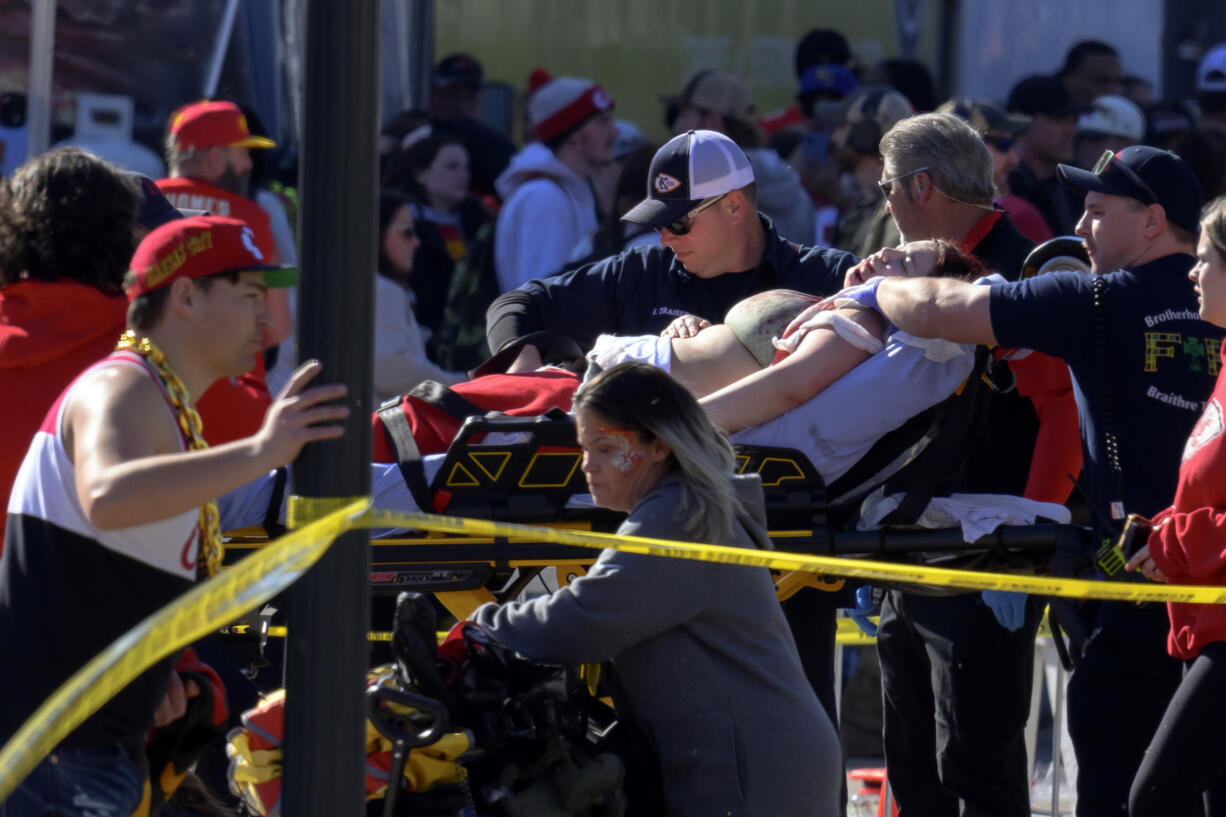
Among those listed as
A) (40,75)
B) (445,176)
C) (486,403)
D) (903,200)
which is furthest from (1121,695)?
(40,75)

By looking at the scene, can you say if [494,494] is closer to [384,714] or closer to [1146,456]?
[384,714]

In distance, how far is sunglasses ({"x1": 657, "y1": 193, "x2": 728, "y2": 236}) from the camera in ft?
15.4

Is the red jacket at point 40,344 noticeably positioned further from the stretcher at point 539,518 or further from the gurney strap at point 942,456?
the gurney strap at point 942,456

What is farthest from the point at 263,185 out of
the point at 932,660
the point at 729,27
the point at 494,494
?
the point at 729,27

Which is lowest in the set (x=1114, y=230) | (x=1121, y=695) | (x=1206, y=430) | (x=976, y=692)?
(x=976, y=692)

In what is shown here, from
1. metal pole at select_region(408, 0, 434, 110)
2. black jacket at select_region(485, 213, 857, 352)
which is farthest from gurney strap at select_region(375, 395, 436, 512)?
metal pole at select_region(408, 0, 434, 110)

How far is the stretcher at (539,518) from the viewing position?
13.3 ft

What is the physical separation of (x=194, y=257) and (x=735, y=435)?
1647mm

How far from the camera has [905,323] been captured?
4.02m

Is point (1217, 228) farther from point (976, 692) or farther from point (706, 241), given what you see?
point (706, 241)

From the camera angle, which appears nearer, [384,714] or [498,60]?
[384,714]

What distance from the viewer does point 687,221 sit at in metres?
4.71

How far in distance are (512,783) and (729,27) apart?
365 inches

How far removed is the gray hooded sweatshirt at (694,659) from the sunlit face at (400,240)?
3844 millimetres
